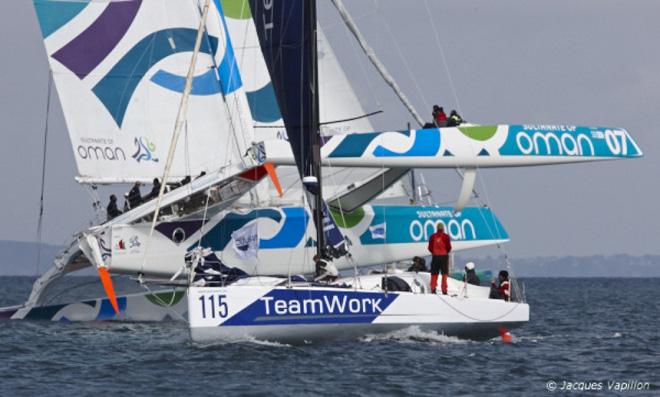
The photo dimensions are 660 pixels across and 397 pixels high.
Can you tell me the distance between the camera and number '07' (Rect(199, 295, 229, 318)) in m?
18.0

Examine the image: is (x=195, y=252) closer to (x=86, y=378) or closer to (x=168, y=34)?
(x=86, y=378)

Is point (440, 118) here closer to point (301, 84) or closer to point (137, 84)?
point (301, 84)

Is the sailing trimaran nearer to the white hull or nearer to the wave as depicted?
the white hull

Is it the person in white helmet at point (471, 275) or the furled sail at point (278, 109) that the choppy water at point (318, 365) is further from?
the furled sail at point (278, 109)

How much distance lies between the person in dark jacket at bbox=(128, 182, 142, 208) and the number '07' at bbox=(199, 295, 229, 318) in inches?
301

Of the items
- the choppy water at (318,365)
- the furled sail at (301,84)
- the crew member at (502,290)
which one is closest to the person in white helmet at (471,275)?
the crew member at (502,290)

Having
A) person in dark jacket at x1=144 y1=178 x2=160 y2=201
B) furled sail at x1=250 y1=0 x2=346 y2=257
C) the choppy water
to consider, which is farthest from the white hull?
person in dark jacket at x1=144 y1=178 x2=160 y2=201

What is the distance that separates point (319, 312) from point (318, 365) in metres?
1.35

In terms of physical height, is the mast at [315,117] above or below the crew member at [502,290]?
above

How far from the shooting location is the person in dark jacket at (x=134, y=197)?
25.4 metres

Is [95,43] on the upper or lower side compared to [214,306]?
upper

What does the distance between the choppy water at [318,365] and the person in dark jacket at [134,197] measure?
329 cm

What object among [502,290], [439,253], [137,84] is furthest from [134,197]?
[502,290]

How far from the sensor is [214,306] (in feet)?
59.0
